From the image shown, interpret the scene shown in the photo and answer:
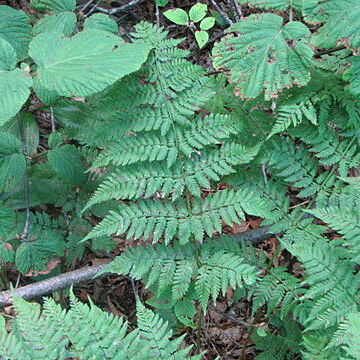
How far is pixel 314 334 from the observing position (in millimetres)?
2166

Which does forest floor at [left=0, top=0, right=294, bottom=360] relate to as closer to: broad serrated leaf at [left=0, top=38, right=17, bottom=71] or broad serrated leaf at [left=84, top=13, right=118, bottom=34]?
broad serrated leaf at [left=84, top=13, right=118, bottom=34]

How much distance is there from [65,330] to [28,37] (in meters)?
1.62

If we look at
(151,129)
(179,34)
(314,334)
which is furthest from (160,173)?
(179,34)

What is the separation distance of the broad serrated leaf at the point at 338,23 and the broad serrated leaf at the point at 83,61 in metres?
0.81

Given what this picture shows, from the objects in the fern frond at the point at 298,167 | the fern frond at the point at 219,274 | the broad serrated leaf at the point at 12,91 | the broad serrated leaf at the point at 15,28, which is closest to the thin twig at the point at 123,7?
the broad serrated leaf at the point at 15,28

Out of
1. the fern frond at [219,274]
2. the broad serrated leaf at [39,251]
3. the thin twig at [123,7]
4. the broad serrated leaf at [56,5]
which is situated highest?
the broad serrated leaf at [56,5]

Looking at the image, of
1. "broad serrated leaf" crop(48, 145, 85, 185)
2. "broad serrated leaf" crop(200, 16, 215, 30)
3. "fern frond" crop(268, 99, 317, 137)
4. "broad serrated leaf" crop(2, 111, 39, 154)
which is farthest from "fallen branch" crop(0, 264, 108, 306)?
"broad serrated leaf" crop(200, 16, 215, 30)

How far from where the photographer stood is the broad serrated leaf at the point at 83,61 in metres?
2.03

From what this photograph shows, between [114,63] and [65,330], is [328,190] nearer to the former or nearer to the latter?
[114,63]

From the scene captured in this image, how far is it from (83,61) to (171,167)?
66cm

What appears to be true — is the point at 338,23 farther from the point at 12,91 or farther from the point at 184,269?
the point at 12,91

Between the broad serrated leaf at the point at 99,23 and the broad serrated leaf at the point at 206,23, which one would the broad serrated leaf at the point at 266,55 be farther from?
the broad serrated leaf at the point at 206,23

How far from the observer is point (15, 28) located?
8.32ft

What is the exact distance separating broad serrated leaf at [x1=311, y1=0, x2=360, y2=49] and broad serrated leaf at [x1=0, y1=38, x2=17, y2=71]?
1.40 m
